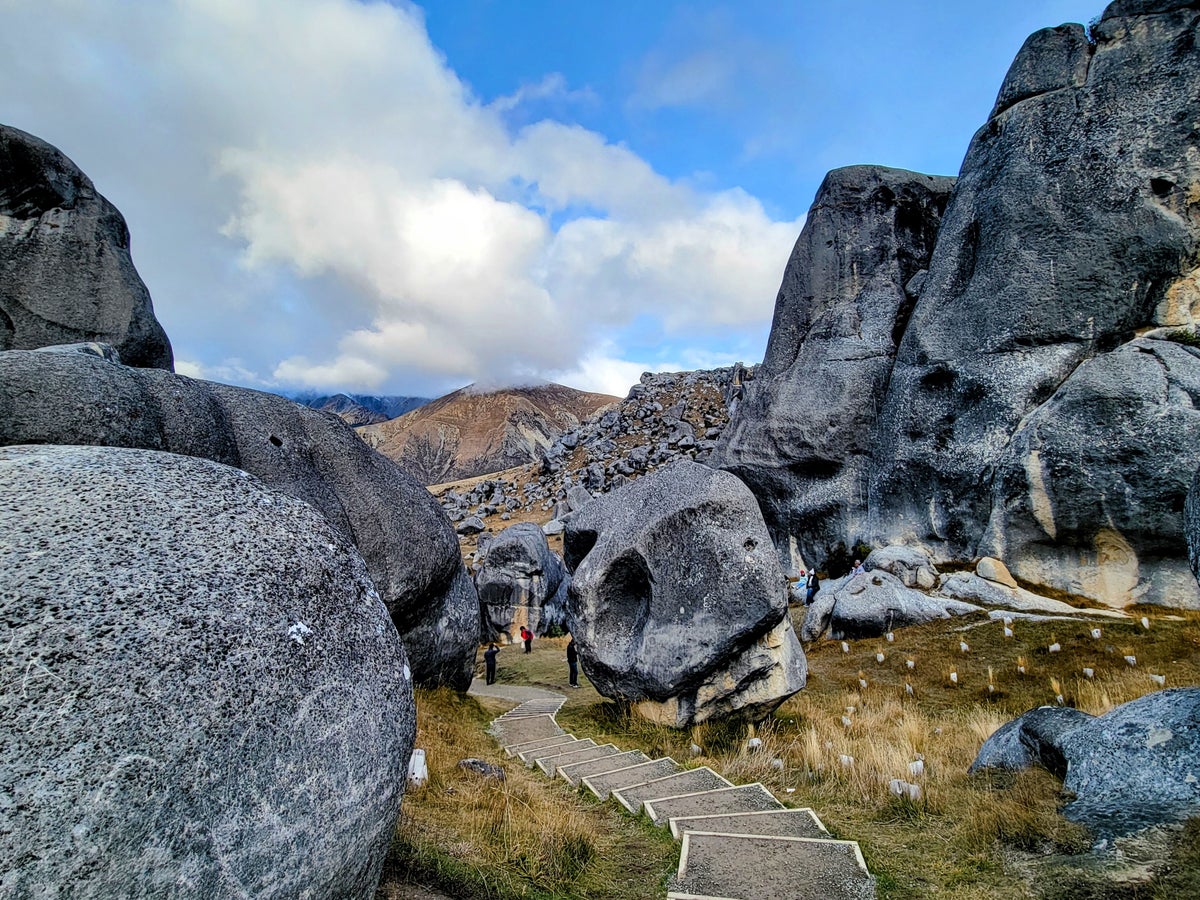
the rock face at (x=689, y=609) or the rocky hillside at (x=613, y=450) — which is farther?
the rocky hillside at (x=613, y=450)

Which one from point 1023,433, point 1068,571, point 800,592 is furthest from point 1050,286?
point 800,592

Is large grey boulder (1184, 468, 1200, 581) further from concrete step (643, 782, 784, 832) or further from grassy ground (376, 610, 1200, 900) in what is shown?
concrete step (643, 782, 784, 832)

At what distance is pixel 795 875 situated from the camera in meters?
4.11

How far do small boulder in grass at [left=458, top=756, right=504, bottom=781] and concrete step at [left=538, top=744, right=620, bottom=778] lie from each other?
0.86m

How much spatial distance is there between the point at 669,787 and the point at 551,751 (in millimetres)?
2626

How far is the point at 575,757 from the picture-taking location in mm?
7945

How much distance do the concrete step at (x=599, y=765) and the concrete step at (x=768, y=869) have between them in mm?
2399

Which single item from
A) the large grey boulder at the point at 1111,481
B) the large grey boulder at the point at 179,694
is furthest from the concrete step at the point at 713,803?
the large grey boulder at the point at 1111,481

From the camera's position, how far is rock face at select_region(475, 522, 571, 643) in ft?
89.6

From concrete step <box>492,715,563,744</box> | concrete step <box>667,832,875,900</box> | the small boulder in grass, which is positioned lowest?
concrete step <box>492,715,563,744</box>

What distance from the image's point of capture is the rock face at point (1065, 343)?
48.9 ft

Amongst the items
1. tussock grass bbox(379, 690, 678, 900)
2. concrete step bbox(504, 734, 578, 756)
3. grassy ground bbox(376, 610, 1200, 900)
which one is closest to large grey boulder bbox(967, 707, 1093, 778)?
grassy ground bbox(376, 610, 1200, 900)

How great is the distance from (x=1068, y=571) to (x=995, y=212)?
426 inches

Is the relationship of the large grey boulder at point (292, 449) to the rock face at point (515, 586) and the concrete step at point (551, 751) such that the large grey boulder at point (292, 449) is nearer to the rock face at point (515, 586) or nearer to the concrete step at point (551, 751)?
the concrete step at point (551, 751)
